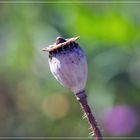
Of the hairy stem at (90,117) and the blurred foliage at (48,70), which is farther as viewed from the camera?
the blurred foliage at (48,70)

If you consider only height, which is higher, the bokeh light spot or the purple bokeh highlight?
the bokeh light spot

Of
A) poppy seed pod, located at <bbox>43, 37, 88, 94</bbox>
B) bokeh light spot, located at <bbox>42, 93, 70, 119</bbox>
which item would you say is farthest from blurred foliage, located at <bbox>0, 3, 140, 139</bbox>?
poppy seed pod, located at <bbox>43, 37, 88, 94</bbox>

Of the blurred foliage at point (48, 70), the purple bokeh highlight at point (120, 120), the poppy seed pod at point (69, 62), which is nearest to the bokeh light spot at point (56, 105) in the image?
the blurred foliage at point (48, 70)

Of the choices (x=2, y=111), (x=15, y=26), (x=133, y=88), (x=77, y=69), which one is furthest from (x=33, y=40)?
(x=77, y=69)

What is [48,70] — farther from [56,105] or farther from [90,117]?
[90,117]

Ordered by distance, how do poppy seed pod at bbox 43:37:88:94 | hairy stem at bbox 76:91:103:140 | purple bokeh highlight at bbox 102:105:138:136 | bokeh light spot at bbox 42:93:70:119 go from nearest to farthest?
hairy stem at bbox 76:91:103:140
poppy seed pod at bbox 43:37:88:94
purple bokeh highlight at bbox 102:105:138:136
bokeh light spot at bbox 42:93:70:119

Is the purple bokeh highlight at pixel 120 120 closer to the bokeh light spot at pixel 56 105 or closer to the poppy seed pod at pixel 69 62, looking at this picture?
the bokeh light spot at pixel 56 105

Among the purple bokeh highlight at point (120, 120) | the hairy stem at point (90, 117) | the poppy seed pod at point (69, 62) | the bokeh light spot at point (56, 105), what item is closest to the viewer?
the hairy stem at point (90, 117)

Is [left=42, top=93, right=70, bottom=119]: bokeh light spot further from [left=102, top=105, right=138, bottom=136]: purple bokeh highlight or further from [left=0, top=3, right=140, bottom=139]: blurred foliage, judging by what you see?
[left=102, top=105, right=138, bottom=136]: purple bokeh highlight
